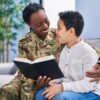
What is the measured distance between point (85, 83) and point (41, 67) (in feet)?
0.86

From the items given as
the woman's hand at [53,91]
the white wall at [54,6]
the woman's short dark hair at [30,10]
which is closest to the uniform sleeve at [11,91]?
the woman's hand at [53,91]

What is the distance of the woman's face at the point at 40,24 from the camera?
2139 mm

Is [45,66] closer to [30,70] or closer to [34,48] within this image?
[30,70]

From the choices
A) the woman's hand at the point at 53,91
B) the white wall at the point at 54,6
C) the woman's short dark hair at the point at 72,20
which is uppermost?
the woman's short dark hair at the point at 72,20

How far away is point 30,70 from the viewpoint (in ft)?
5.91

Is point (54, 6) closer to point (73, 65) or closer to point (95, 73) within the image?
point (73, 65)

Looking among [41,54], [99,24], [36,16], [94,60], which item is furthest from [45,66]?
[99,24]

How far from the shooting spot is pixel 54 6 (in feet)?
12.1

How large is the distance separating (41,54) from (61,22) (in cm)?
37

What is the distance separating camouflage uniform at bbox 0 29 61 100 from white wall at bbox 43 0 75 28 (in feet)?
4.92

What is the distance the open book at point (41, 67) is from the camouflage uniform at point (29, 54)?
0.65 feet

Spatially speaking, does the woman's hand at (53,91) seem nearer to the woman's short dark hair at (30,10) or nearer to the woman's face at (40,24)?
the woman's face at (40,24)

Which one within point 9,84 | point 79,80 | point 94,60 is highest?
point 94,60

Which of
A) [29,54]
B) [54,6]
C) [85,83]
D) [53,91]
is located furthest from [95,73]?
[54,6]
